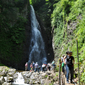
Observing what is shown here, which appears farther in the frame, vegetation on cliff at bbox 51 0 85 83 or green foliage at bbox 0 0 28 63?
green foliage at bbox 0 0 28 63

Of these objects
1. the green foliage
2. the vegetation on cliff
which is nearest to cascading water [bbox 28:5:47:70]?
the green foliage

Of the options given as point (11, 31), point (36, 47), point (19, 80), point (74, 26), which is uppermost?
point (11, 31)

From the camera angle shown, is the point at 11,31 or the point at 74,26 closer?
the point at 74,26

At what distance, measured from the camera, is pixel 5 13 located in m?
24.3

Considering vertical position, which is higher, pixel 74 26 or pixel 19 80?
pixel 74 26

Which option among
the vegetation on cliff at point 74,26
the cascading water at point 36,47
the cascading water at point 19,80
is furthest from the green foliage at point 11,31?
the cascading water at point 19,80

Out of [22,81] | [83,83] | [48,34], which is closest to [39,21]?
[48,34]

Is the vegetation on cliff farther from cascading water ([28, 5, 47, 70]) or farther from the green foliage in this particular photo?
the green foliage

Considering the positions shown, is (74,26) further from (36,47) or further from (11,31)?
(11,31)

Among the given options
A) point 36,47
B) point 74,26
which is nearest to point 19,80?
point 74,26

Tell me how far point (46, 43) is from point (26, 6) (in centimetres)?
1088

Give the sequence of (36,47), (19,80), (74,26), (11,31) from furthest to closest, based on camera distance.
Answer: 1. (36,47)
2. (11,31)
3. (74,26)
4. (19,80)

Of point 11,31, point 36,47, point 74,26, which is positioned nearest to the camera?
point 74,26

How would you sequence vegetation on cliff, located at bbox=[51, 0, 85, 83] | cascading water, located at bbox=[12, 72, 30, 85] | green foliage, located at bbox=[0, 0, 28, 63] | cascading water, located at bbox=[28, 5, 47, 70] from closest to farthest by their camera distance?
1. vegetation on cliff, located at bbox=[51, 0, 85, 83]
2. cascading water, located at bbox=[12, 72, 30, 85]
3. green foliage, located at bbox=[0, 0, 28, 63]
4. cascading water, located at bbox=[28, 5, 47, 70]
